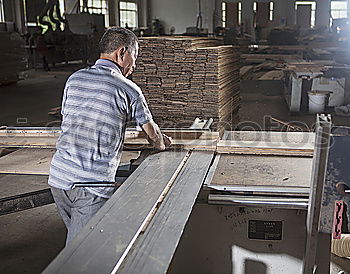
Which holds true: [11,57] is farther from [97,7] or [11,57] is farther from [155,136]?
[155,136]

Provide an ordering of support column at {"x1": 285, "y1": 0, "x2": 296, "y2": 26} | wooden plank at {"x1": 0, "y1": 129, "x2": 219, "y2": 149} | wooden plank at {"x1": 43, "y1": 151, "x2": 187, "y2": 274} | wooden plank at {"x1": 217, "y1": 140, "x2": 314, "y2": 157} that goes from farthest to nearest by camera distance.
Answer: support column at {"x1": 285, "y1": 0, "x2": 296, "y2": 26} → wooden plank at {"x1": 0, "y1": 129, "x2": 219, "y2": 149} → wooden plank at {"x1": 217, "y1": 140, "x2": 314, "y2": 157} → wooden plank at {"x1": 43, "y1": 151, "x2": 187, "y2": 274}

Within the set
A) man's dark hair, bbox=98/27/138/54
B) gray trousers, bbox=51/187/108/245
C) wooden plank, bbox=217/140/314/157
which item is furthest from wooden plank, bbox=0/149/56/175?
wooden plank, bbox=217/140/314/157

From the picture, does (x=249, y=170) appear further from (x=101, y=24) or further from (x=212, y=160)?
(x=101, y=24)

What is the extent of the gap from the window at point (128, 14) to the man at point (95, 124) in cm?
1745

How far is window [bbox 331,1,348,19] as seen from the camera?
19008 mm

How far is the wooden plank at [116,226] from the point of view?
1.33 metres

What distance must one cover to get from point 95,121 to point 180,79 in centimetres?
175

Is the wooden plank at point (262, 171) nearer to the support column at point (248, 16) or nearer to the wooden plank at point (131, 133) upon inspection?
the wooden plank at point (131, 133)

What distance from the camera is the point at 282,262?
2.24 meters

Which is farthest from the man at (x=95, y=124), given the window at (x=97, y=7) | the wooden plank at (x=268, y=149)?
the window at (x=97, y=7)

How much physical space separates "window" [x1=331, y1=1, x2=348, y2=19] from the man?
745 inches

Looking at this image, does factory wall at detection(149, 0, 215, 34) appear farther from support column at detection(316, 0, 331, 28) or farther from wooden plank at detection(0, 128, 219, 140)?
wooden plank at detection(0, 128, 219, 140)

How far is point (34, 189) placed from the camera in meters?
4.43

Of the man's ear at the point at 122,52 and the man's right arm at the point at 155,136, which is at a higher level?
the man's ear at the point at 122,52
